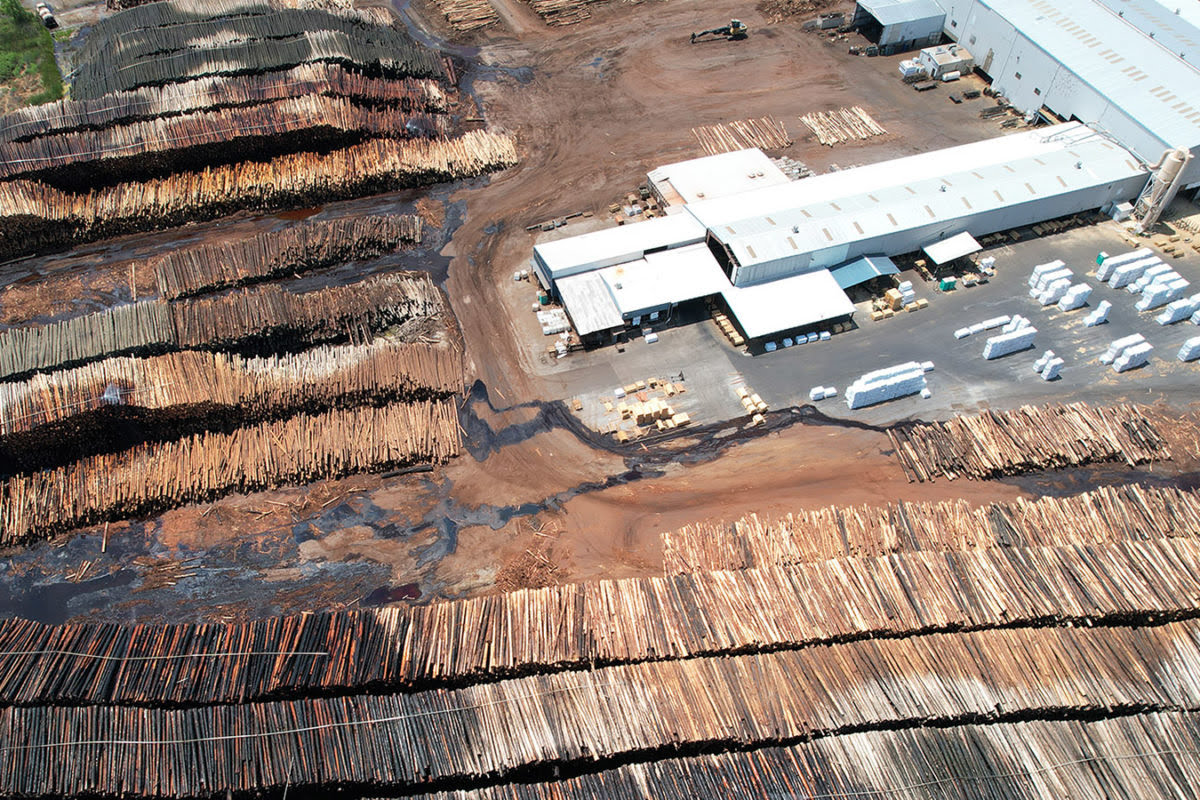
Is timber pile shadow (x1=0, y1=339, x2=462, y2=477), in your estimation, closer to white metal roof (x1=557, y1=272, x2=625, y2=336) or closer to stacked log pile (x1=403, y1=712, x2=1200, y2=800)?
white metal roof (x1=557, y1=272, x2=625, y2=336)

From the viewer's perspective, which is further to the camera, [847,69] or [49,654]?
[847,69]

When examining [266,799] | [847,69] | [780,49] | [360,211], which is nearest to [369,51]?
[360,211]

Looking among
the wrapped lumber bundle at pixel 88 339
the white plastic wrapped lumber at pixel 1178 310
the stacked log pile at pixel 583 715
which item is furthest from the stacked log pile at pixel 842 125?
the wrapped lumber bundle at pixel 88 339

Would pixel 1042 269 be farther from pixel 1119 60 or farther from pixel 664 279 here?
pixel 664 279

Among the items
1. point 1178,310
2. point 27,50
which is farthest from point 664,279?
point 27,50

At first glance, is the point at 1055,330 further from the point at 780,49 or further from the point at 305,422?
the point at 305,422

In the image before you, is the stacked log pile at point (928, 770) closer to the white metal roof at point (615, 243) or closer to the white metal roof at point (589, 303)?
the white metal roof at point (589, 303)
